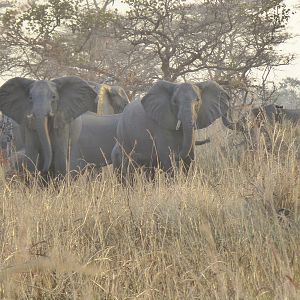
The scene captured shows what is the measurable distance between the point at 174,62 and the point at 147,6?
1.73 metres

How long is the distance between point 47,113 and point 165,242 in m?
3.12

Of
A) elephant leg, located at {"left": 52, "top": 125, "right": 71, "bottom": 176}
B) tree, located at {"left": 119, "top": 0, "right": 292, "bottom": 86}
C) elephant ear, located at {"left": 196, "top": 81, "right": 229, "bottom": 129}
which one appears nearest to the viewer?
elephant leg, located at {"left": 52, "top": 125, "right": 71, "bottom": 176}

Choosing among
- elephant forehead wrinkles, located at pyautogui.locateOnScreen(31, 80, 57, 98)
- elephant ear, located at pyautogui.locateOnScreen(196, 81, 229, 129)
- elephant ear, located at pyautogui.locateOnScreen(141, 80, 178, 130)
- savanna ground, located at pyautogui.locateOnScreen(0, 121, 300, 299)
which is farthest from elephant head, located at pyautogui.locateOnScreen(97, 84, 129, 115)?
savanna ground, located at pyautogui.locateOnScreen(0, 121, 300, 299)

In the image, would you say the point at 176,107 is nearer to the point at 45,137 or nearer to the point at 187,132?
the point at 187,132

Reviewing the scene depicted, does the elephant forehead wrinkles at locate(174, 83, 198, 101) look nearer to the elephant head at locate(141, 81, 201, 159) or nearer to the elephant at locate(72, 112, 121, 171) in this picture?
the elephant head at locate(141, 81, 201, 159)

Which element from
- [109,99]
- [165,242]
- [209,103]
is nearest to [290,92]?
[109,99]

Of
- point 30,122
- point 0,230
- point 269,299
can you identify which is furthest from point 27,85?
point 269,299

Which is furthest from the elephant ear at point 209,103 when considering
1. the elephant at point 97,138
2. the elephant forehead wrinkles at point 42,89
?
the elephant forehead wrinkles at point 42,89

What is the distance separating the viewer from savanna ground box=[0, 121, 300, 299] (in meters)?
3.02

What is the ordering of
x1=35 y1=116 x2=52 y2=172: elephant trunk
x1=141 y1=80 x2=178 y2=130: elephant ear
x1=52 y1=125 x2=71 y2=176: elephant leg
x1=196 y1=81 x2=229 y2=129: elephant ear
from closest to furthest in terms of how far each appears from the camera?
1. x1=35 y1=116 x2=52 y2=172: elephant trunk
2. x1=52 y1=125 x2=71 y2=176: elephant leg
3. x1=141 y1=80 x2=178 y2=130: elephant ear
4. x1=196 y1=81 x2=229 y2=129: elephant ear

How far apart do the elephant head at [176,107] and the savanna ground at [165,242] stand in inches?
67.5

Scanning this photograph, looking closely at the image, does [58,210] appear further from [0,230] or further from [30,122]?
[30,122]

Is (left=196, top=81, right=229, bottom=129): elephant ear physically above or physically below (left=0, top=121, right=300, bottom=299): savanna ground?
above

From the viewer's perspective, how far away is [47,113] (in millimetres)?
6711
